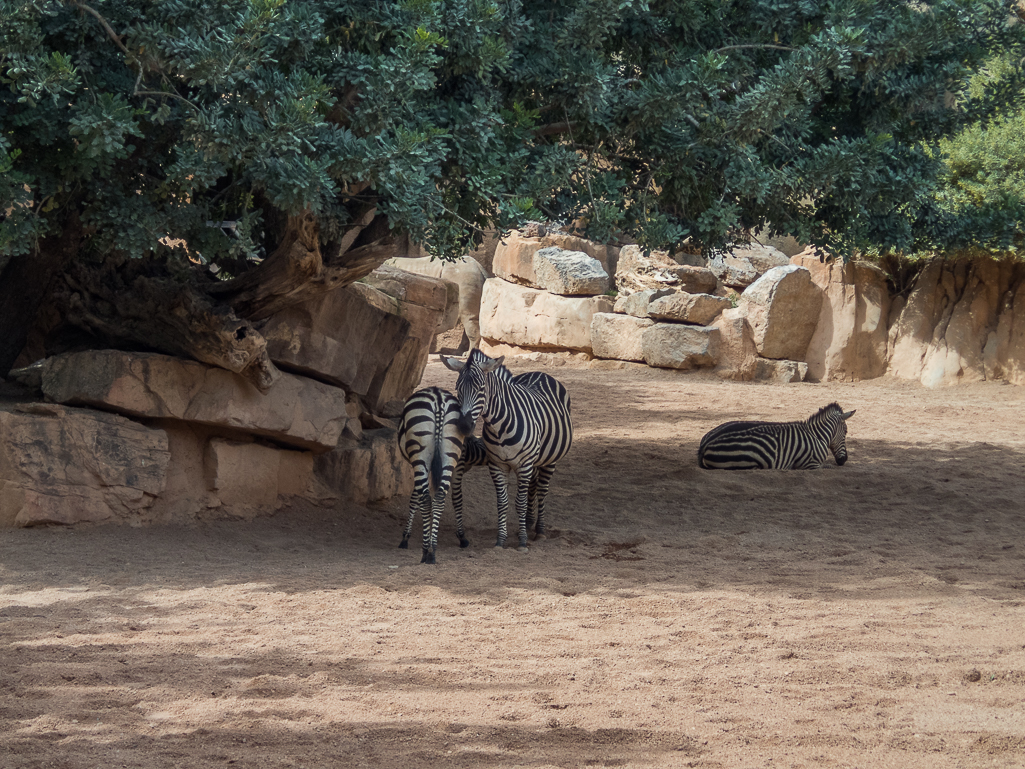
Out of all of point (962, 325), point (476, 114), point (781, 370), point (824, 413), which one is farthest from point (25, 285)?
point (962, 325)

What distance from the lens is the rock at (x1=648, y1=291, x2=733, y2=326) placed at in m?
18.2

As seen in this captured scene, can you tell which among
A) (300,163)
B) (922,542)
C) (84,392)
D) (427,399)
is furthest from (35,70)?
(922,542)

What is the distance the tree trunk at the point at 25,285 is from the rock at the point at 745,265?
46.8 ft

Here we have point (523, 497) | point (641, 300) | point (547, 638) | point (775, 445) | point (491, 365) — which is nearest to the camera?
point (547, 638)

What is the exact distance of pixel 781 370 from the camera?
58.8 ft

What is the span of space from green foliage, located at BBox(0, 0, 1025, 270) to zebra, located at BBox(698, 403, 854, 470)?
2552 millimetres

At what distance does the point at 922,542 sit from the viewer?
→ 298 inches

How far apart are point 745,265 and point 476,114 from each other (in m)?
14.6

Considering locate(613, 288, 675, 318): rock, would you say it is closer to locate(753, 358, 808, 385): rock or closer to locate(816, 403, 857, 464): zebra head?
locate(753, 358, 808, 385): rock

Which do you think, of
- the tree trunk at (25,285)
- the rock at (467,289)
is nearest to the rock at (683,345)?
the rock at (467,289)

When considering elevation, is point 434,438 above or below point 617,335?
below

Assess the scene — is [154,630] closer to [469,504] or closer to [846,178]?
[469,504]

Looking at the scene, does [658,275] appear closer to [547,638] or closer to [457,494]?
[457,494]

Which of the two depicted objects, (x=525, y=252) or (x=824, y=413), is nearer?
(x=824, y=413)
